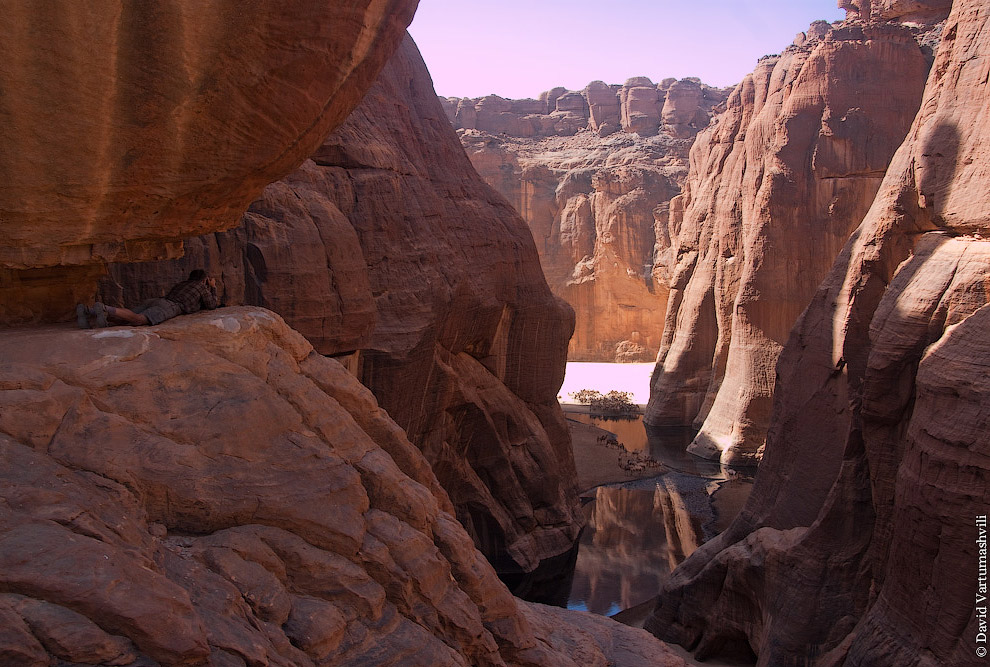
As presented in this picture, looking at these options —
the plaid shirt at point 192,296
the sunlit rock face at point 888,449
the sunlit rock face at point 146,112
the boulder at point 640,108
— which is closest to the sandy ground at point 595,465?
the sunlit rock face at point 888,449

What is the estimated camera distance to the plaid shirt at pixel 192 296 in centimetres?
609

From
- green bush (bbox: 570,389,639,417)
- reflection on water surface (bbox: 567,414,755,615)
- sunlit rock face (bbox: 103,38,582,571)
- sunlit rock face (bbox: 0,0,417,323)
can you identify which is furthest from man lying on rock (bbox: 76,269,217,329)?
green bush (bbox: 570,389,639,417)

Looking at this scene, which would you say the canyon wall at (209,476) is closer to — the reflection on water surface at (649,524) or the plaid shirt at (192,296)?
the plaid shirt at (192,296)

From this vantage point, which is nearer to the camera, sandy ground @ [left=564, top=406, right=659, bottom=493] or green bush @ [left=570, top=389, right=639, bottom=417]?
sandy ground @ [left=564, top=406, right=659, bottom=493]

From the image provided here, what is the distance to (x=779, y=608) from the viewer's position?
9.58m

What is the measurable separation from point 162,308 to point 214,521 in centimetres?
204

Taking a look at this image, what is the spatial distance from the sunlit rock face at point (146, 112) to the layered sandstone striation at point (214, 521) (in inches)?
31.7

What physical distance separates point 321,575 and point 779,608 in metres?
6.99

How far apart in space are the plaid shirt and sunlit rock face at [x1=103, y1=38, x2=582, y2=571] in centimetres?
295

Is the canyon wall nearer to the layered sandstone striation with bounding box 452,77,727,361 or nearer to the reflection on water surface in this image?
the reflection on water surface

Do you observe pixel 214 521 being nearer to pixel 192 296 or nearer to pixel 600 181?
pixel 192 296

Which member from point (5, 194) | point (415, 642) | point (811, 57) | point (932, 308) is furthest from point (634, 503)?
point (5, 194)

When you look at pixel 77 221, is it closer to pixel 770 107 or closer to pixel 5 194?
pixel 5 194

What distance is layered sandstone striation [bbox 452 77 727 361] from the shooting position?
1542 inches
